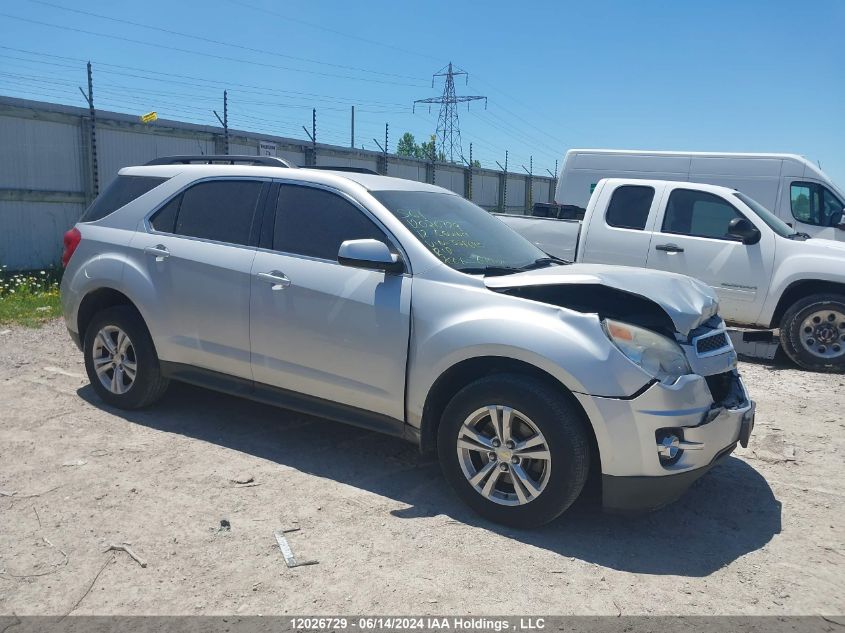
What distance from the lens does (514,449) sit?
3.47m

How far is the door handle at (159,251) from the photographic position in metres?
4.79

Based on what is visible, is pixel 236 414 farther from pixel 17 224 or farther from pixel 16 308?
pixel 17 224

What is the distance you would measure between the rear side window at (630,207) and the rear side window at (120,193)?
5.31 m

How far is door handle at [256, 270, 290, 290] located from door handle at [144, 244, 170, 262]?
88cm

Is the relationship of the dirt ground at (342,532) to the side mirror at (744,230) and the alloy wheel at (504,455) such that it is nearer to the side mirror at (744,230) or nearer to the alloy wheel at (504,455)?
the alloy wheel at (504,455)

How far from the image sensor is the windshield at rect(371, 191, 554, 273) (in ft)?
13.4

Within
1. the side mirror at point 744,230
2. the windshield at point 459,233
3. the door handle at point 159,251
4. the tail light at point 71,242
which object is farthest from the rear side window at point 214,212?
the side mirror at point 744,230

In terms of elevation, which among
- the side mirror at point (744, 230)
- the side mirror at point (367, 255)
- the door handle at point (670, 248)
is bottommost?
the door handle at point (670, 248)

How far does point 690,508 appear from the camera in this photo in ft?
12.9

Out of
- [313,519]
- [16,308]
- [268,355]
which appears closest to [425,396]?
[313,519]

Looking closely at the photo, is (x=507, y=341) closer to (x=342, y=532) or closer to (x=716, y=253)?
(x=342, y=532)

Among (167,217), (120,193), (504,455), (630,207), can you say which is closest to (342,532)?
(504,455)

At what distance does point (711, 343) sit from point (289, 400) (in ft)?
8.06

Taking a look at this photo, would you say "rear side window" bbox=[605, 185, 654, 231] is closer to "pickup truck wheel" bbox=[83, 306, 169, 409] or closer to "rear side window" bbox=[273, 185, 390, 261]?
"rear side window" bbox=[273, 185, 390, 261]
